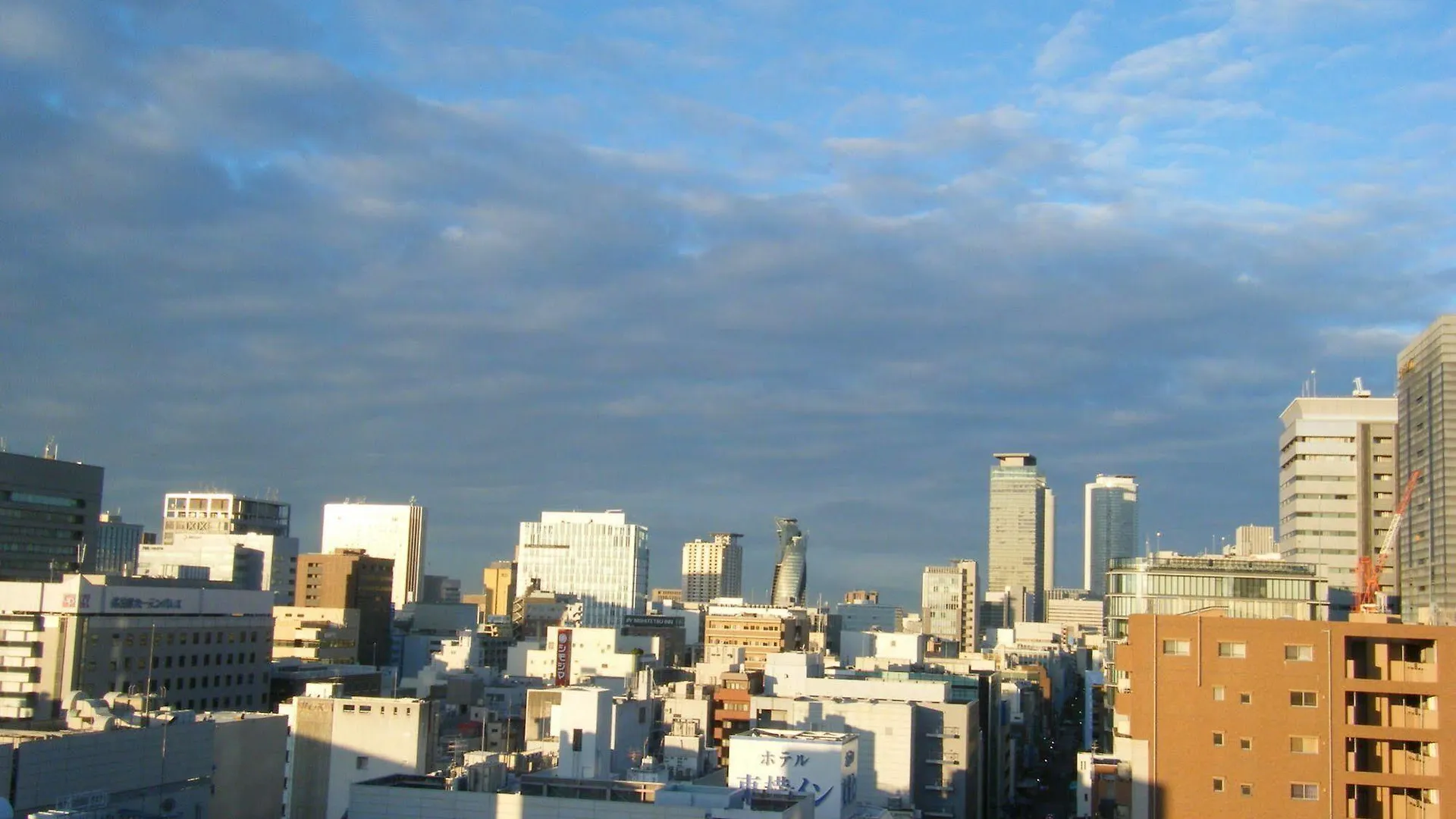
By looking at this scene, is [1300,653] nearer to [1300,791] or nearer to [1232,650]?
[1232,650]

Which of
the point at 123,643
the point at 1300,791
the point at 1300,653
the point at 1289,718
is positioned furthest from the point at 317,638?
the point at 1300,653

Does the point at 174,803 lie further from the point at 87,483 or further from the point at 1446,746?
the point at 87,483

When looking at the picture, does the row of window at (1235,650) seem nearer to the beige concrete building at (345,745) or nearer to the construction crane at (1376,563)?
the beige concrete building at (345,745)

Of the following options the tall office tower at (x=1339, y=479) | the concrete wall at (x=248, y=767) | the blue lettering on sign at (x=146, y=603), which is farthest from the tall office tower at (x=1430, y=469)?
the blue lettering on sign at (x=146, y=603)

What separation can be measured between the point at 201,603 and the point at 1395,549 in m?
116

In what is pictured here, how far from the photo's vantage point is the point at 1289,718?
49.2 metres

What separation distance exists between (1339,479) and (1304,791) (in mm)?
103218

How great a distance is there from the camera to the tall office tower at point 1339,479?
139 metres

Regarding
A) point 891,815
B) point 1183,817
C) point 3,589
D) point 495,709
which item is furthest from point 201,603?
point 1183,817

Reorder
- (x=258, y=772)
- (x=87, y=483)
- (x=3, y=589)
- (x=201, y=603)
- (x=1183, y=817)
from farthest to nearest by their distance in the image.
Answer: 1. (x=87, y=483)
2. (x=201, y=603)
3. (x=3, y=589)
4. (x=258, y=772)
5. (x=1183, y=817)

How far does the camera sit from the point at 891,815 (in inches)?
2963

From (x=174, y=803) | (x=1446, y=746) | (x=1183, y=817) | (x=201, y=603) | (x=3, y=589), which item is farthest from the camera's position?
(x=201, y=603)

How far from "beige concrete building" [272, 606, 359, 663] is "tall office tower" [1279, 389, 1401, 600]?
126m

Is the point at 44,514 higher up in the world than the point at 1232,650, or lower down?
higher up
